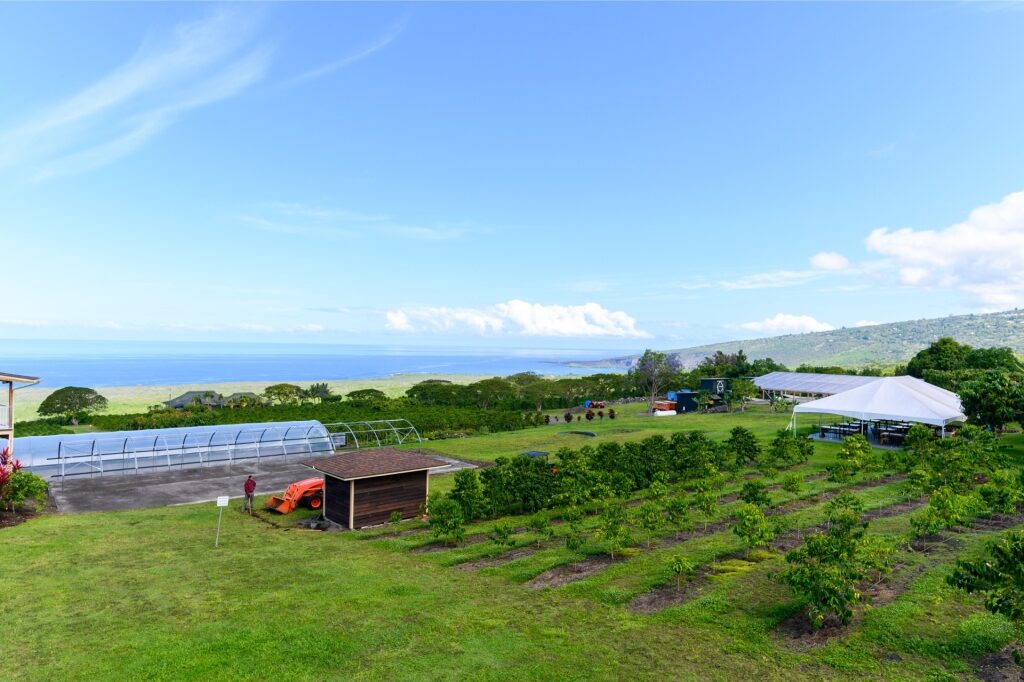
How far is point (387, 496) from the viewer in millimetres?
19797

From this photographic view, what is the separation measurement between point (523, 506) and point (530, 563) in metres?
6.29

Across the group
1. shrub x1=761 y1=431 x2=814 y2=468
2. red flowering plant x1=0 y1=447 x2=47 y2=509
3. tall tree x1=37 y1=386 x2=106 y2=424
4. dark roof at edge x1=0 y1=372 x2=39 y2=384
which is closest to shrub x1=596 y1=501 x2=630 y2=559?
shrub x1=761 y1=431 x2=814 y2=468

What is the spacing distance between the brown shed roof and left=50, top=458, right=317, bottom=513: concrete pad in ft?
21.1

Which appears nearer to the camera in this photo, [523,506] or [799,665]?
[799,665]

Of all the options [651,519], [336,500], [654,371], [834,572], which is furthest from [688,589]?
[654,371]

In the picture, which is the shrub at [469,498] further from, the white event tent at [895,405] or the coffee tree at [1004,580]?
the white event tent at [895,405]

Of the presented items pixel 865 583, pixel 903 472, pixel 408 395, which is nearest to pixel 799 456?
pixel 903 472

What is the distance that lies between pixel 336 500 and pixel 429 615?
9.15 m

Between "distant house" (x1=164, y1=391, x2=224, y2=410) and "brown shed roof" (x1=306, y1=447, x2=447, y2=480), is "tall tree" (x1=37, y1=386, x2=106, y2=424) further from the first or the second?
"brown shed roof" (x1=306, y1=447, x2=447, y2=480)

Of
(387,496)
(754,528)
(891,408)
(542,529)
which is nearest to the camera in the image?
(754,528)

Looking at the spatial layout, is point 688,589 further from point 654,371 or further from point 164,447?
point 654,371

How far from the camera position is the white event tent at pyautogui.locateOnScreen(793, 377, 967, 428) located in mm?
30911

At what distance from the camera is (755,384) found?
63375 millimetres

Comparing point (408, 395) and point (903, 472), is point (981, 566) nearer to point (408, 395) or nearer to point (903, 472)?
point (903, 472)
